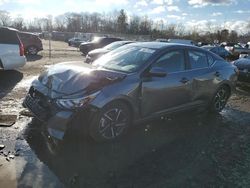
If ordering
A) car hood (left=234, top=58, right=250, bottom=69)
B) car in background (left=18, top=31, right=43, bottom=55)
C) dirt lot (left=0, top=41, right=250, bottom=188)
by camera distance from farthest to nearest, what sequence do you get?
car in background (left=18, top=31, right=43, bottom=55) < car hood (left=234, top=58, right=250, bottom=69) < dirt lot (left=0, top=41, right=250, bottom=188)

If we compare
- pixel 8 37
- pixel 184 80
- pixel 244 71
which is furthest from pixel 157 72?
pixel 244 71

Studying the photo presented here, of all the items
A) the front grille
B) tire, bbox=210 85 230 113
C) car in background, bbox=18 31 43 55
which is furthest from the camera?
car in background, bbox=18 31 43 55

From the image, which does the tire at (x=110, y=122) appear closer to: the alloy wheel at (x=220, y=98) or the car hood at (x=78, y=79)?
the car hood at (x=78, y=79)

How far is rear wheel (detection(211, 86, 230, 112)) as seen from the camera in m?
7.40

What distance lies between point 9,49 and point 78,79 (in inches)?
253

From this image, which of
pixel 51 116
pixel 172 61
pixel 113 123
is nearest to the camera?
pixel 51 116

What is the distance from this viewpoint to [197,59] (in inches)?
263

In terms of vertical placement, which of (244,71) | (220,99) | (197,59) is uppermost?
(197,59)

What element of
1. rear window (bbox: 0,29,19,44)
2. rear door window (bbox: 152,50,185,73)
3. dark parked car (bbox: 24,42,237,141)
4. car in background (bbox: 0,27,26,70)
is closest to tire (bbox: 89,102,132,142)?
dark parked car (bbox: 24,42,237,141)

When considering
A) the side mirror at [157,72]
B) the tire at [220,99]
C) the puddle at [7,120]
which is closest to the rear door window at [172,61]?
the side mirror at [157,72]

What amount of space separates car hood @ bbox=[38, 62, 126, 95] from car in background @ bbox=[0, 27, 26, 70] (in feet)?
18.2

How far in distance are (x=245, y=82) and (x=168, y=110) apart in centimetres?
797

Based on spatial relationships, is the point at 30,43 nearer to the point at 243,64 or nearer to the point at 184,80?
the point at 243,64

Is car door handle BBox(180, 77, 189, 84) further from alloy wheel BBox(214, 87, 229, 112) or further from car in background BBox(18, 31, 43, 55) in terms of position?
car in background BBox(18, 31, 43, 55)
